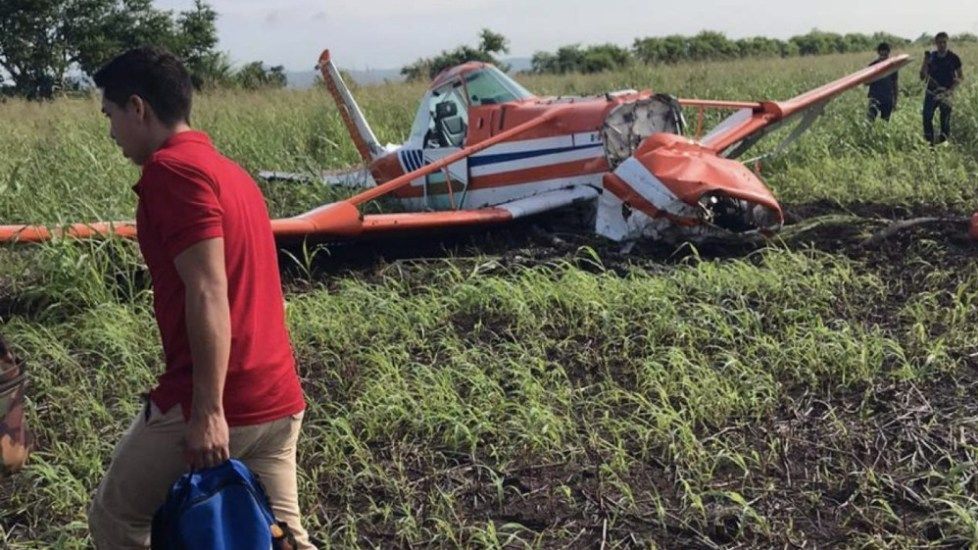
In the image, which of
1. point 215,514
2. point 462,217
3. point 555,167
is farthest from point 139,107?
point 555,167

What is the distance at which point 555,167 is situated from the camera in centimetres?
735

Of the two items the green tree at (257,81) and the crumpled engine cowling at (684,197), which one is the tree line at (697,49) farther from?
the crumpled engine cowling at (684,197)

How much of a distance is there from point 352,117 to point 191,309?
8166mm

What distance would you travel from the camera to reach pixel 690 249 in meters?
6.15

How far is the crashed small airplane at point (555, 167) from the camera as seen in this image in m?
6.12

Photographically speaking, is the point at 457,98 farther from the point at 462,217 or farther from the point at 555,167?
the point at 462,217

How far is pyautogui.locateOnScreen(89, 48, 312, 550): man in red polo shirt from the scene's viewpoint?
79.8 inches

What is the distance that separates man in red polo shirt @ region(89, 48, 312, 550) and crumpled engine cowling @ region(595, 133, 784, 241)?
417cm

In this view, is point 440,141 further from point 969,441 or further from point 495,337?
point 969,441

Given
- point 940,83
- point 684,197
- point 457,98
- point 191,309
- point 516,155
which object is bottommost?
point 684,197

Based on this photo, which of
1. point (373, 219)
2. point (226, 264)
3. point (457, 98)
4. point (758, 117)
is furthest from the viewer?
point (758, 117)

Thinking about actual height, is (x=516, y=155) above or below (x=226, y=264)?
below

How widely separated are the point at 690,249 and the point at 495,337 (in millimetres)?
2022

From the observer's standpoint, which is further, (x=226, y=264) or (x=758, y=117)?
(x=758, y=117)
